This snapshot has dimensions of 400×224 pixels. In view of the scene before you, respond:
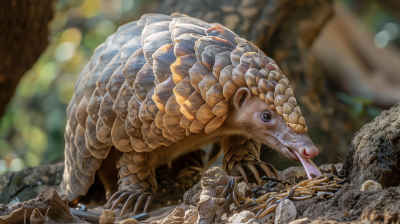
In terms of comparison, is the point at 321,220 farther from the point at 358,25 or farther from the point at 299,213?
the point at 358,25

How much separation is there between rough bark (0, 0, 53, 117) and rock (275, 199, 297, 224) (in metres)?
3.49

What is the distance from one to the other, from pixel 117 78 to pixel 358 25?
240 inches

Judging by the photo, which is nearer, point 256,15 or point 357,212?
point 357,212

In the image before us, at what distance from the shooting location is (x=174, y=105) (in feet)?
8.83

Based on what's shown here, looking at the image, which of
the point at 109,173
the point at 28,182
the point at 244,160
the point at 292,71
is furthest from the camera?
the point at 292,71

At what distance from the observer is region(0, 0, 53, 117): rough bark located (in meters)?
4.19

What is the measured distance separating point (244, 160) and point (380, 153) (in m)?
1.28

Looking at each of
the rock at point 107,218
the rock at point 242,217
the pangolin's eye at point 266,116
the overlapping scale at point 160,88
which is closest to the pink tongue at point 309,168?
the overlapping scale at point 160,88

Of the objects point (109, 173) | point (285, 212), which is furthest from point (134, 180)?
point (285, 212)

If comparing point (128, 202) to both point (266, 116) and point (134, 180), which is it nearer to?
point (134, 180)

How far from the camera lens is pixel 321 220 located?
1.70 meters

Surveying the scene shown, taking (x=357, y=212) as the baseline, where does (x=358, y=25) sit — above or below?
above

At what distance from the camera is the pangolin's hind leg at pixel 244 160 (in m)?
3.08

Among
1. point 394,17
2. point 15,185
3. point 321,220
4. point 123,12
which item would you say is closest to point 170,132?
point 321,220
